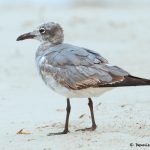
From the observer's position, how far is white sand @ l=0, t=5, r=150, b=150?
8.09 m

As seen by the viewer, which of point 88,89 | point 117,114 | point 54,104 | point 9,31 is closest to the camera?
point 88,89

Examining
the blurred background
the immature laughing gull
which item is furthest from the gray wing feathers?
the blurred background

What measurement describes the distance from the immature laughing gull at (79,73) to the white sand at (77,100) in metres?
0.49

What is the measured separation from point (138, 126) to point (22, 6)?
12.9 meters

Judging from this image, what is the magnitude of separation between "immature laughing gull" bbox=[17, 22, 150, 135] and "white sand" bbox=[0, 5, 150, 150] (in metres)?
0.49

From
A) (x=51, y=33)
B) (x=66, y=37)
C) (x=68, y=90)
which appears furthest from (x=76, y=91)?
(x=66, y=37)

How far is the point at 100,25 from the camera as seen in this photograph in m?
17.6

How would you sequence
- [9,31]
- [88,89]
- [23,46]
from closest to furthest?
[88,89], [23,46], [9,31]

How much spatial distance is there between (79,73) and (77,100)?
2443mm

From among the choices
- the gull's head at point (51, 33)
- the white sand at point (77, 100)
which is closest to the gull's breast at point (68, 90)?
the white sand at point (77, 100)

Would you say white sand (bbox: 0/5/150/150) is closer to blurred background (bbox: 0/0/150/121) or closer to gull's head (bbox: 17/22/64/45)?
blurred background (bbox: 0/0/150/121)

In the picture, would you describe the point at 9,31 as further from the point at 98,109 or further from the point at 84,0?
the point at 98,109

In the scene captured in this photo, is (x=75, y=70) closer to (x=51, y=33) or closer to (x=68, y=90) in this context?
(x=68, y=90)

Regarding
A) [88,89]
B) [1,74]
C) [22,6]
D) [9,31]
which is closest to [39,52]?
[88,89]
